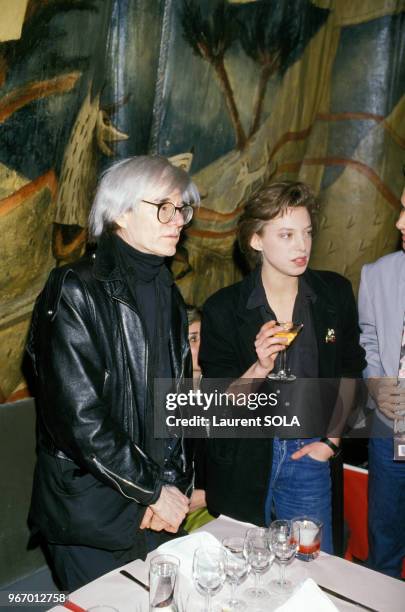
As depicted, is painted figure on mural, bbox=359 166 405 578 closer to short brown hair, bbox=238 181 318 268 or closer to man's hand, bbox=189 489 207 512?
short brown hair, bbox=238 181 318 268

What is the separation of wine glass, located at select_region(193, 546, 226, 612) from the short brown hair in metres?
1.48

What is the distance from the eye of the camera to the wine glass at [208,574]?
1839mm

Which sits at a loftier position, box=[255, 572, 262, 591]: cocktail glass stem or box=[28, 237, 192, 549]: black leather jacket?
box=[28, 237, 192, 549]: black leather jacket

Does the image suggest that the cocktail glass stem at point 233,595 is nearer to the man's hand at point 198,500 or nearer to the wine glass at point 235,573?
the wine glass at point 235,573

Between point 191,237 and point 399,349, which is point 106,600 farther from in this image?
point 191,237

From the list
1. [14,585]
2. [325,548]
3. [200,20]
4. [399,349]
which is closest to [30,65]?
[200,20]

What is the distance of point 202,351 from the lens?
3000 mm

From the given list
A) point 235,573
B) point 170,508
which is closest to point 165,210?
point 170,508

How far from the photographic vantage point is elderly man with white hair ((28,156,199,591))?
2.33 meters

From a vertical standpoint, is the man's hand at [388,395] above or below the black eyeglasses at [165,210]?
below

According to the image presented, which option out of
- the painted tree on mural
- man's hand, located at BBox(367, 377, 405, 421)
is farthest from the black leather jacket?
the painted tree on mural

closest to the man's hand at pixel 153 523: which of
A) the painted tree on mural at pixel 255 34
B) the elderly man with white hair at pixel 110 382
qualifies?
the elderly man with white hair at pixel 110 382

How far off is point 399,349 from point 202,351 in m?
0.94

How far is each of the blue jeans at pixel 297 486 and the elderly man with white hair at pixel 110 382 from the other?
47cm
